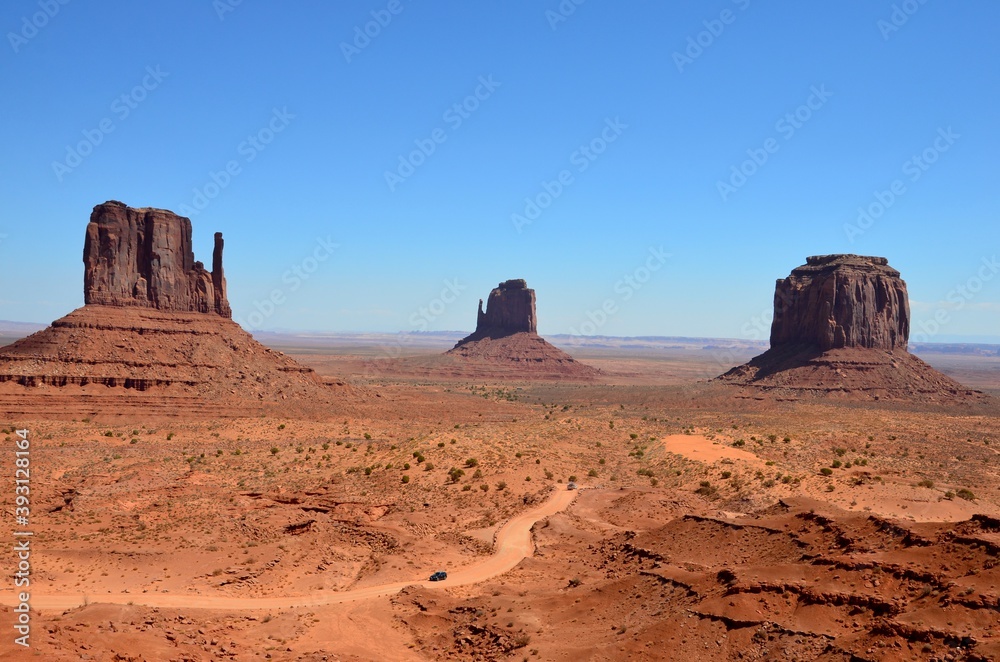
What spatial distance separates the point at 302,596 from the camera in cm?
2325

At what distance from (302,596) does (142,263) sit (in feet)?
194

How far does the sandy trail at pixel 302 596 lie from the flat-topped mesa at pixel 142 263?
55.7 metres

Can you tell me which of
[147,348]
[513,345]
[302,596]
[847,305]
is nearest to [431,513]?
[302,596]

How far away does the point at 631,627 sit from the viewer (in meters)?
18.7

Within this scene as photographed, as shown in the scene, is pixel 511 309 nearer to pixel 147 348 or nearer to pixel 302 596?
pixel 147 348

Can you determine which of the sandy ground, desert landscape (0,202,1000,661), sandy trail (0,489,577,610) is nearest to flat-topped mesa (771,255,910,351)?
desert landscape (0,202,1000,661)

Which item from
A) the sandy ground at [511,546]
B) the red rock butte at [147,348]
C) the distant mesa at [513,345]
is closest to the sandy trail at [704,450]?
the sandy ground at [511,546]

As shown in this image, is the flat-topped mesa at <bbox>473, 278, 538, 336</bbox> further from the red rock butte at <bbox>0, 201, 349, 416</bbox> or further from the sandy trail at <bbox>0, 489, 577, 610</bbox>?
the sandy trail at <bbox>0, 489, 577, 610</bbox>

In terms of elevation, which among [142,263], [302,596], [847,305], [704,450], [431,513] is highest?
[142,263]

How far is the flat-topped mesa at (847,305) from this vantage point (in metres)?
103

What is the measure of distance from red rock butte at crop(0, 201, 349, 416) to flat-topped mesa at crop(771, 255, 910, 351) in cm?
6934

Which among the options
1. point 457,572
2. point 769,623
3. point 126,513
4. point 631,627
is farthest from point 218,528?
point 769,623

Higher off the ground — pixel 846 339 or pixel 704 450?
pixel 846 339

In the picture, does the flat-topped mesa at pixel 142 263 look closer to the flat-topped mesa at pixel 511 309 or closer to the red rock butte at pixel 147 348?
the red rock butte at pixel 147 348
